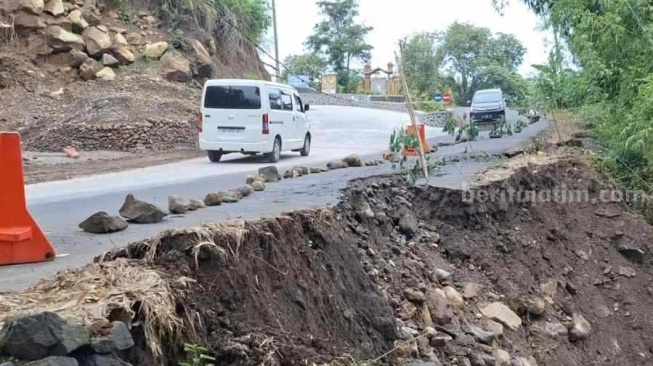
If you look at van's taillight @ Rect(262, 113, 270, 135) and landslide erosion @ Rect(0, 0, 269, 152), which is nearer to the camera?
van's taillight @ Rect(262, 113, 270, 135)

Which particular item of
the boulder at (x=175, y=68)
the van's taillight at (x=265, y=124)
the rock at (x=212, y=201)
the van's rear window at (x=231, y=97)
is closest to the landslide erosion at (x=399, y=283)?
the rock at (x=212, y=201)

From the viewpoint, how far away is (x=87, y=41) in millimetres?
23688

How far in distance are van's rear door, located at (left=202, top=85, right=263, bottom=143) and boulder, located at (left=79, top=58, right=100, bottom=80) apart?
730 cm

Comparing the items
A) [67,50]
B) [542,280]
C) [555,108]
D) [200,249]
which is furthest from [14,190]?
[67,50]

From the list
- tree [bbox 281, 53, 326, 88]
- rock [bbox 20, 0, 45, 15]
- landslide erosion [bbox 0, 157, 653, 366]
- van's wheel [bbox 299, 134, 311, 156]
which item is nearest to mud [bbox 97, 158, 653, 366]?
landslide erosion [bbox 0, 157, 653, 366]

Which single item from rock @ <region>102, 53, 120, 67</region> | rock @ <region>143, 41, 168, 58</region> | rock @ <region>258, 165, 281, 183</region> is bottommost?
rock @ <region>258, 165, 281, 183</region>

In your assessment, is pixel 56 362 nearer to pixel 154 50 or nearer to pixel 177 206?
pixel 177 206

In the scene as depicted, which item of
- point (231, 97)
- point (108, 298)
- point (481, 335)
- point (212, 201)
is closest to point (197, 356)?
point (108, 298)

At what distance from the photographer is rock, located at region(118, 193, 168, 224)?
21.7 feet

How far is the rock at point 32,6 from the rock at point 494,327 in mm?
19981

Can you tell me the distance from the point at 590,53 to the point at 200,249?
10.4m

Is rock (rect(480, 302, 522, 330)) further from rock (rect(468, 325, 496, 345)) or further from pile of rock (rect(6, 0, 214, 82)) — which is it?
pile of rock (rect(6, 0, 214, 82))

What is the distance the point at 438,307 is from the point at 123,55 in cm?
1987

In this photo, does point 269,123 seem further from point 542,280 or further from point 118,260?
point 118,260
